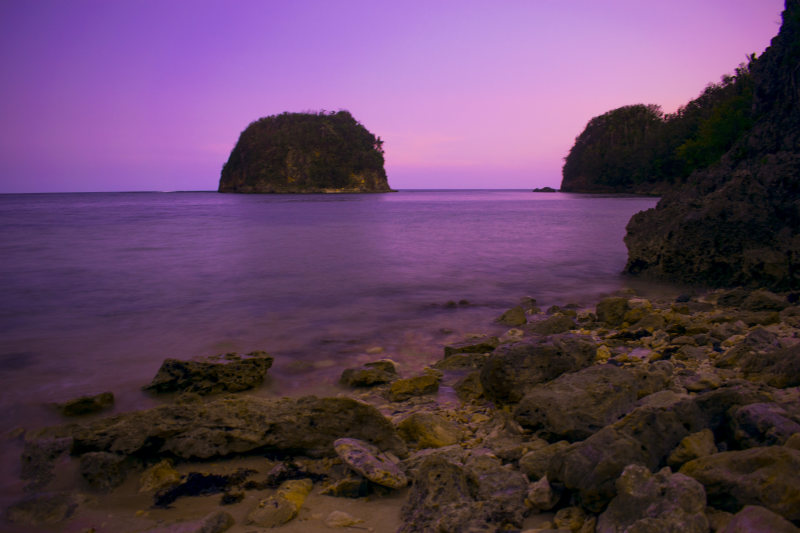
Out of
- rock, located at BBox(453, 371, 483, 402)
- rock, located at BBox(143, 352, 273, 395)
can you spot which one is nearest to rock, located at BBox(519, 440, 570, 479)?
rock, located at BBox(453, 371, 483, 402)

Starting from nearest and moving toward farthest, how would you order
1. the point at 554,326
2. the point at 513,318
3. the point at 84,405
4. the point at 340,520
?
the point at 340,520 < the point at 84,405 < the point at 554,326 < the point at 513,318

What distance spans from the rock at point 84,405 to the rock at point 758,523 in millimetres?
4182

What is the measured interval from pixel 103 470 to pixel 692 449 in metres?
3.06

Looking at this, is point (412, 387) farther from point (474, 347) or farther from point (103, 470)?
point (103, 470)

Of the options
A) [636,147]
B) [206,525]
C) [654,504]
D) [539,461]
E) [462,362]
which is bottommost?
[462,362]

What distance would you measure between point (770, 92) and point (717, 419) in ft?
28.9

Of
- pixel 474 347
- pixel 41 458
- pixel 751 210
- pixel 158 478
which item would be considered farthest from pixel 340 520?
pixel 751 210

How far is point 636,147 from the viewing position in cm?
8569

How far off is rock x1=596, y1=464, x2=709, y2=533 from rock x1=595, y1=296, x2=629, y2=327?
4293 millimetres

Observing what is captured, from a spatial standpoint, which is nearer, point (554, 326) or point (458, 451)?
point (458, 451)

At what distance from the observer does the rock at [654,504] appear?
163 centimetres

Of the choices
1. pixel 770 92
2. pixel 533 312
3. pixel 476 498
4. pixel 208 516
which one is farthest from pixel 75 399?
pixel 770 92

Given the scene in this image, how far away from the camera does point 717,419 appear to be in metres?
2.37

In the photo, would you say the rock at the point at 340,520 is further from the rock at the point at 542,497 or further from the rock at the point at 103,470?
the rock at the point at 103,470
